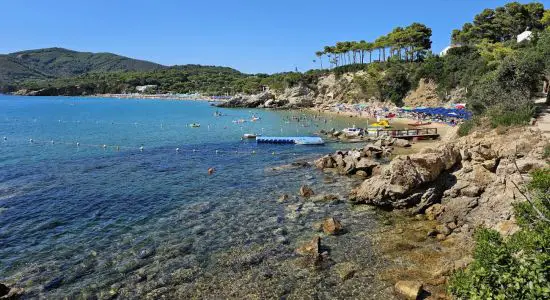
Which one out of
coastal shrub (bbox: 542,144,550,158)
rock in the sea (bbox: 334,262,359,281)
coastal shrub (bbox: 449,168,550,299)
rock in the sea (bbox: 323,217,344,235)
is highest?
coastal shrub (bbox: 542,144,550,158)

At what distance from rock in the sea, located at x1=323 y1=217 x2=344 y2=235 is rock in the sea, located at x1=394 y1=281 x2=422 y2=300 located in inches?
225

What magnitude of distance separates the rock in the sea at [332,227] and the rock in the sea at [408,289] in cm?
572

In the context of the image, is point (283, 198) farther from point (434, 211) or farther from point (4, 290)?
point (4, 290)

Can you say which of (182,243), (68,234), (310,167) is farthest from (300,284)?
(310,167)

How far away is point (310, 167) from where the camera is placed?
36.5 meters

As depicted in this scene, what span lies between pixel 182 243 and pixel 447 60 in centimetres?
8543

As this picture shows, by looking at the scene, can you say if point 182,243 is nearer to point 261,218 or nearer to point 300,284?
point 261,218

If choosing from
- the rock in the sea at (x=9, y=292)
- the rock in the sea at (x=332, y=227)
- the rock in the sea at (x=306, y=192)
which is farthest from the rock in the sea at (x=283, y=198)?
the rock in the sea at (x=9, y=292)

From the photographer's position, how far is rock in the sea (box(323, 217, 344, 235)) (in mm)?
20312

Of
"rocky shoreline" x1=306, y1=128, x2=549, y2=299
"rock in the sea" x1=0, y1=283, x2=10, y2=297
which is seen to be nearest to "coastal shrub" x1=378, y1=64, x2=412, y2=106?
"rocky shoreline" x1=306, y1=128, x2=549, y2=299

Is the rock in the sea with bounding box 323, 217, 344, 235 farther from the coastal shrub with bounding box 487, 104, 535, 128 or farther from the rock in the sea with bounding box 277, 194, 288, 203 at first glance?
the coastal shrub with bounding box 487, 104, 535, 128

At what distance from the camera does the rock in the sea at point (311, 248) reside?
18.0 meters

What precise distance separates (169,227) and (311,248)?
876cm

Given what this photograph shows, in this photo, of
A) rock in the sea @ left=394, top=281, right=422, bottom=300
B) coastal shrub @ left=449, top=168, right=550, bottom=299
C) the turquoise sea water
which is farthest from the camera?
the turquoise sea water
